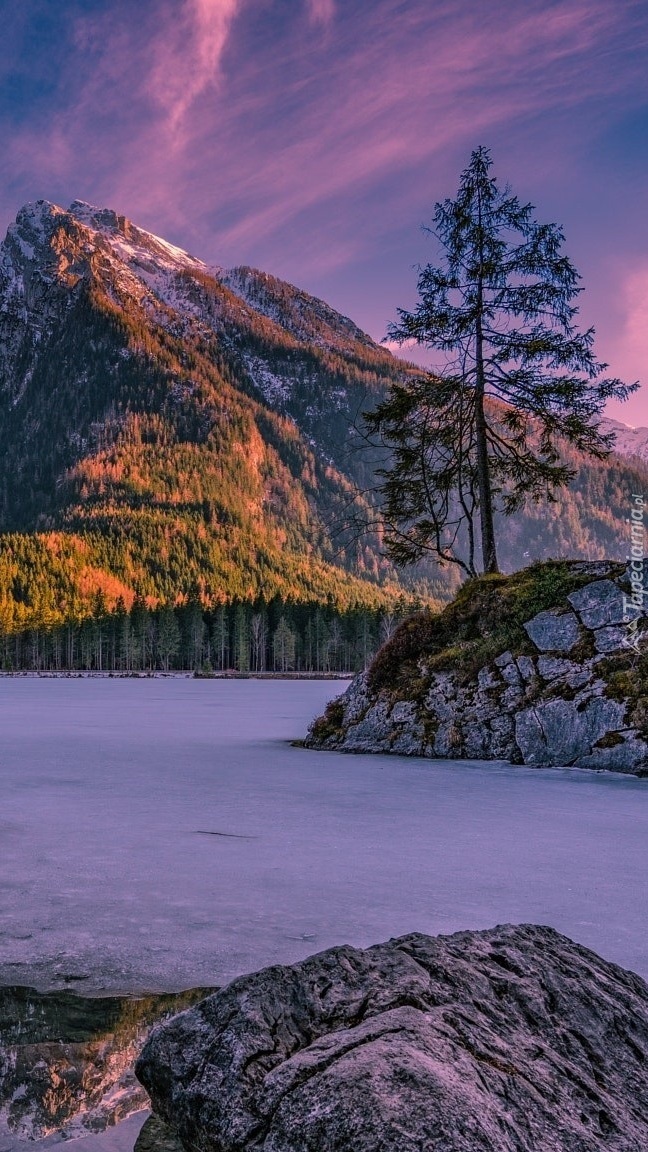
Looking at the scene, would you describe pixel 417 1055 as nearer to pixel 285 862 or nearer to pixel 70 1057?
pixel 70 1057

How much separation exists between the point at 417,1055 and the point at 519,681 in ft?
34.9

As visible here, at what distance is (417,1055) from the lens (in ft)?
5.60

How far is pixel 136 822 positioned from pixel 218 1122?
17.9 feet

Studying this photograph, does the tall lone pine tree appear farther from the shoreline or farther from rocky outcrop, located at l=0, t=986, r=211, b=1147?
the shoreline

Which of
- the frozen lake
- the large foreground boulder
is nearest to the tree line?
the frozen lake

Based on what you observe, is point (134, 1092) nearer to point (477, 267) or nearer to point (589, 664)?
point (589, 664)

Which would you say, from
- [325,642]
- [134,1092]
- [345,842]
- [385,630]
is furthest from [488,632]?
[325,642]

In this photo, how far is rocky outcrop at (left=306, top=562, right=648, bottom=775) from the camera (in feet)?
35.4

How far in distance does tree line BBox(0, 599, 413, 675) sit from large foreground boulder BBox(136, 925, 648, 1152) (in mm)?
98885

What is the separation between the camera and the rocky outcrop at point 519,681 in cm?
1080

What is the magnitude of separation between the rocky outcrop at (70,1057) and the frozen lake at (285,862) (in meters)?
0.19

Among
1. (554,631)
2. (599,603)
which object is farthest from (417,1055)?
(599,603)

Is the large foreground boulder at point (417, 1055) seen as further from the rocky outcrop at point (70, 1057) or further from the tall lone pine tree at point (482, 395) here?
the tall lone pine tree at point (482, 395)

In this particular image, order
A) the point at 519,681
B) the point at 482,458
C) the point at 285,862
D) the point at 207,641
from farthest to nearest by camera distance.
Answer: the point at 207,641 < the point at 482,458 < the point at 519,681 < the point at 285,862
